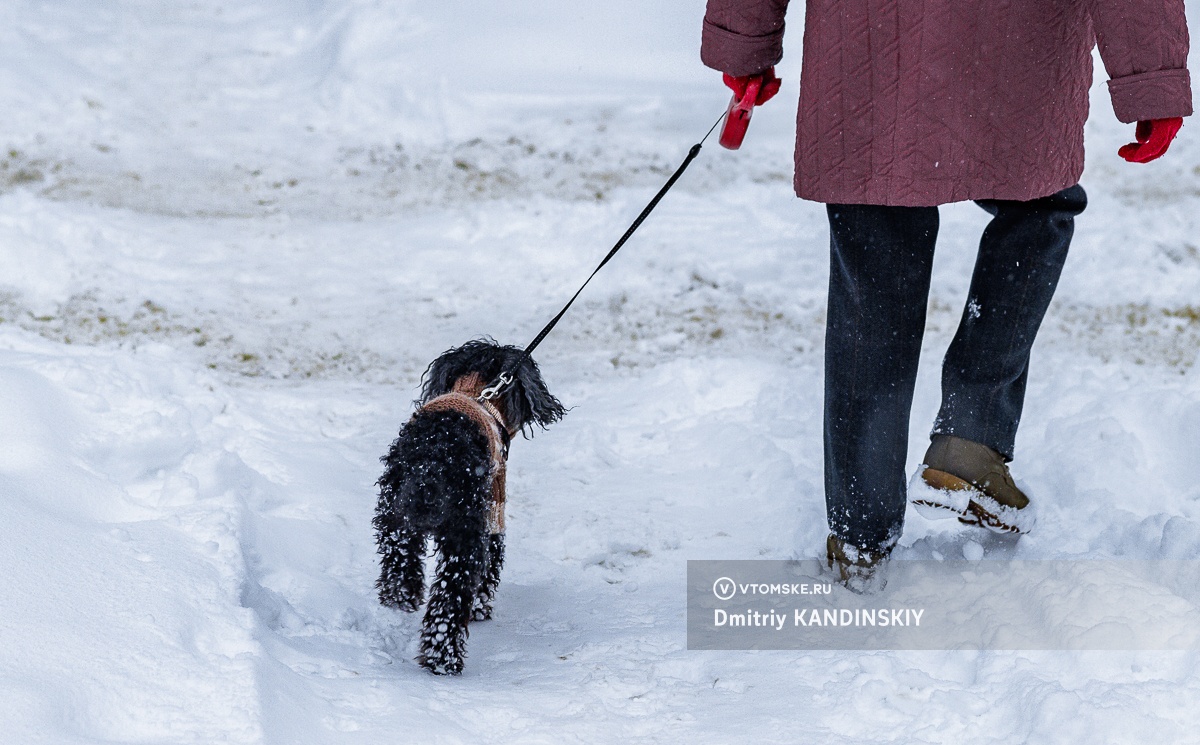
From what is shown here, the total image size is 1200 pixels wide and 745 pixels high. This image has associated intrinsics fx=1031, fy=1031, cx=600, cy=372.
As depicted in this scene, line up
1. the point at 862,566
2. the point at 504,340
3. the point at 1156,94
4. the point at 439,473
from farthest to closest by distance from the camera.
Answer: the point at 504,340 → the point at 862,566 → the point at 439,473 → the point at 1156,94

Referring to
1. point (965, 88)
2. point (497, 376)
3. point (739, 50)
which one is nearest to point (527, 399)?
point (497, 376)

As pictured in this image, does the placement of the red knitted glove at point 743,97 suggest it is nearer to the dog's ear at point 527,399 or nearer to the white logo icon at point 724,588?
the dog's ear at point 527,399

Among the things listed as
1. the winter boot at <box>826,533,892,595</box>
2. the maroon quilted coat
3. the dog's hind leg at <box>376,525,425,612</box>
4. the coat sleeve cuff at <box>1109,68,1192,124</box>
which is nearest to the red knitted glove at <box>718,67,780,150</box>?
the maroon quilted coat

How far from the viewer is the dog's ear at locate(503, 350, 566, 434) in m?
2.92

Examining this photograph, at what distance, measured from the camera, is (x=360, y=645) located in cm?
253

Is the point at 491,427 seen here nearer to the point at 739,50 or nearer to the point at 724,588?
the point at 724,588

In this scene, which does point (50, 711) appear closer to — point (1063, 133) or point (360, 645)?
point (360, 645)

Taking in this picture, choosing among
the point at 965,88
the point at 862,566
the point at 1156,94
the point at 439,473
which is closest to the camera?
the point at 1156,94

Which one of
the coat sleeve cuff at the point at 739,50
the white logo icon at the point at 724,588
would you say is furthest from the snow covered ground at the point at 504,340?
the coat sleeve cuff at the point at 739,50

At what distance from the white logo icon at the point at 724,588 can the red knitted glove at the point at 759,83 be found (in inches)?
51.8

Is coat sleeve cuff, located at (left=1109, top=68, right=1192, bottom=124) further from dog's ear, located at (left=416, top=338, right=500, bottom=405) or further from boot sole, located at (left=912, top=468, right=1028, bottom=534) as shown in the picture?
dog's ear, located at (left=416, top=338, right=500, bottom=405)

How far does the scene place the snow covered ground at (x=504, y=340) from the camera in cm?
208

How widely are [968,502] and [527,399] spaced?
1.23 meters

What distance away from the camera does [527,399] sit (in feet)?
9.72
